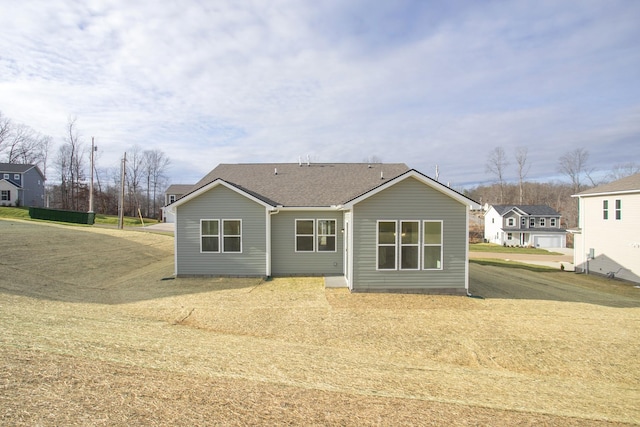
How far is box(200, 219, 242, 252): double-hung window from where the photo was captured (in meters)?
15.6

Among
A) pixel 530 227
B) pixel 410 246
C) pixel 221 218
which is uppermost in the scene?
pixel 221 218

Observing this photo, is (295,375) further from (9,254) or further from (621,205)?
(621,205)

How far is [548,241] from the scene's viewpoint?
50.5m

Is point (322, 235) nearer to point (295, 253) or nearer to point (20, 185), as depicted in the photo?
point (295, 253)

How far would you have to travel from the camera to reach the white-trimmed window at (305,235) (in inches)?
640

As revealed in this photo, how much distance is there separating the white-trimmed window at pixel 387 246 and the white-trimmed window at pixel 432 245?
1098 millimetres

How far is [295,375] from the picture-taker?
5.89m

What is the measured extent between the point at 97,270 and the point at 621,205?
28.7 m

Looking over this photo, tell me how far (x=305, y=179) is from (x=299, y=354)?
1296 centimetres

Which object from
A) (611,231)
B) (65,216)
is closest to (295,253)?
(611,231)

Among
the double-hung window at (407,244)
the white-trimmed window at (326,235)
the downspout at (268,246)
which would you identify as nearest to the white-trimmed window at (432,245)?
the double-hung window at (407,244)

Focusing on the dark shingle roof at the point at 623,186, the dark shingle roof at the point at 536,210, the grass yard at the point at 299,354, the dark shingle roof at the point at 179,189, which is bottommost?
the grass yard at the point at 299,354

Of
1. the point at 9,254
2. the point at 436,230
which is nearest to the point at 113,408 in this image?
the point at 436,230

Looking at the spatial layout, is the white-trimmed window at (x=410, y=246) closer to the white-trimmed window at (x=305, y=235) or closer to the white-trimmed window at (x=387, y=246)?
the white-trimmed window at (x=387, y=246)
